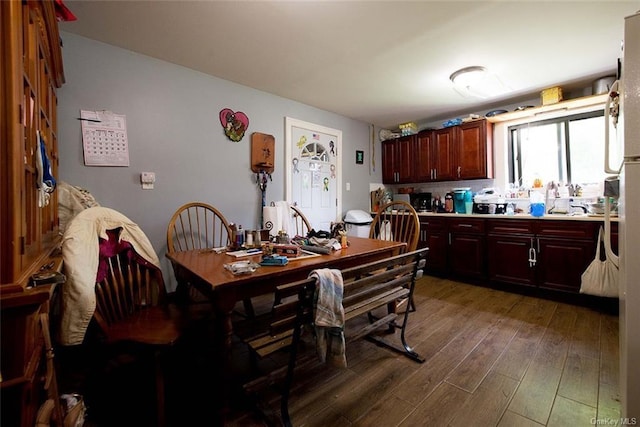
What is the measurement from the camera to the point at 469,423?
4.09 feet

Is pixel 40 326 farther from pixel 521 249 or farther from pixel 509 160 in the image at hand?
pixel 509 160

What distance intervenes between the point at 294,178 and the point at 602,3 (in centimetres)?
292

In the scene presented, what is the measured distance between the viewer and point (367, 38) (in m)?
2.10

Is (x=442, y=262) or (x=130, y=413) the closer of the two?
(x=130, y=413)

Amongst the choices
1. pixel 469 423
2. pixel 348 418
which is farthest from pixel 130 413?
pixel 469 423

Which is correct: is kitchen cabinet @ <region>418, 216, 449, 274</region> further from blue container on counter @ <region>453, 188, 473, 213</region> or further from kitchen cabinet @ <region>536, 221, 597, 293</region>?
kitchen cabinet @ <region>536, 221, 597, 293</region>

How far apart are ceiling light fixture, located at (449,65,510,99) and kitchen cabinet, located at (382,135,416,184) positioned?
3.66ft

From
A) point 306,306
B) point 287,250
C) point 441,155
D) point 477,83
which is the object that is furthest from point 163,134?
point 441,155

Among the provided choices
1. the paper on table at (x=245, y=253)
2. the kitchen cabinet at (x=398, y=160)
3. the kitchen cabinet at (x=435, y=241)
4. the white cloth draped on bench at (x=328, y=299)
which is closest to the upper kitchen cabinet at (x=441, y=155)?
the kitchen cabinet at (x=398, y=160)

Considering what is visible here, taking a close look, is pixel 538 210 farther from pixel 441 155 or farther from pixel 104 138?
pixel 104 138

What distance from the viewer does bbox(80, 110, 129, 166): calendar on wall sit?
2.06 m

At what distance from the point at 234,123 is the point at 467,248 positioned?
3175 millimetres

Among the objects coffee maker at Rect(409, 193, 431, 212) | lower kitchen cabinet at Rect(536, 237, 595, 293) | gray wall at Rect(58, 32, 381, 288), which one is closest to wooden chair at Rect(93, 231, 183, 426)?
gray wall at Rect(58, 32, 381, 288)

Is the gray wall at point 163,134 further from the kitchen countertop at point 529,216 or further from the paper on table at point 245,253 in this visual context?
the kitchen countertop at point 529,216
